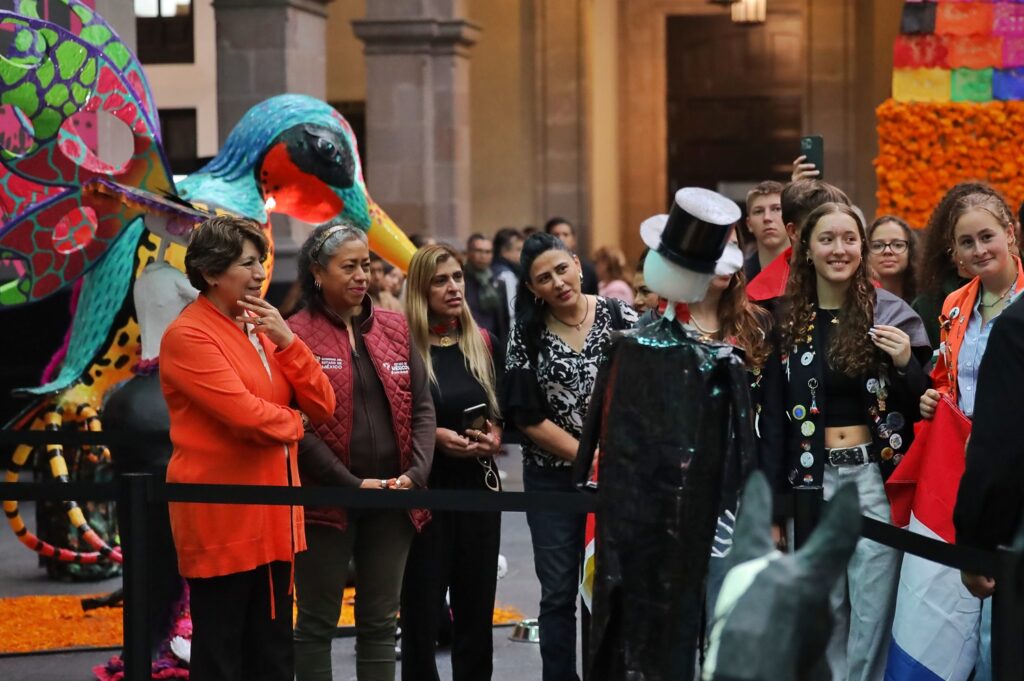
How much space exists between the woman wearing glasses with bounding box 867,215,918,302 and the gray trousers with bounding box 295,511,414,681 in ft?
8.18

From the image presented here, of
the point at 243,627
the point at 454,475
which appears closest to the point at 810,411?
the point at 454,475

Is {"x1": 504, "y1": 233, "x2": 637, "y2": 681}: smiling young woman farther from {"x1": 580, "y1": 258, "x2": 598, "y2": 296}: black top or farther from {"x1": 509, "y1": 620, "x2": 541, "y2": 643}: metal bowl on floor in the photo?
{"x1": 580, "y1": 258, "x2": 598, "y2": 296}: black top

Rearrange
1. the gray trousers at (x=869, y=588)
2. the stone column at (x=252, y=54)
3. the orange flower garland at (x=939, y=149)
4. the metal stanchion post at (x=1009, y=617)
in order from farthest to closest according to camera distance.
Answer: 1. the stone column at (x=252, y=54)
2. the orange flower garland at (x=939, y=149)
3. the gray trousers at (x=869, y=588)
4. the metal stanchion post at (x=1009, y=617)

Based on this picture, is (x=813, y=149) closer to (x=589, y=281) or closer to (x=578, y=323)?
(x=578, y=323)

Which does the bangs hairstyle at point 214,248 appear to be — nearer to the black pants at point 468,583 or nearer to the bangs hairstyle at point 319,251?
the bangs hairstyle at point 319,251

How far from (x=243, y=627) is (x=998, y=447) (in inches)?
97.9

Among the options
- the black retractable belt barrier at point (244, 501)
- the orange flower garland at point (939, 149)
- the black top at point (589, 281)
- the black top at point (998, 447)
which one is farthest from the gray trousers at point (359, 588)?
the orange flower garland at point (939, 149)

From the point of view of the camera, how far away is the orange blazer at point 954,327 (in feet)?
19.1

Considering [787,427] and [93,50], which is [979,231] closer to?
[787,427]

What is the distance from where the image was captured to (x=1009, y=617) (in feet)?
14.2

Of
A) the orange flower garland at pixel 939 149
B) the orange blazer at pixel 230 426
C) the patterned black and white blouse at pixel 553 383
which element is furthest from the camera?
the orange flower garland at pixel 939 149

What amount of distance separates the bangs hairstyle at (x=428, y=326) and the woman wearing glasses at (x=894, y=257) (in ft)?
6.00

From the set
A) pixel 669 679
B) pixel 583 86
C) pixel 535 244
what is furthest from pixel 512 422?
pixel 583 86

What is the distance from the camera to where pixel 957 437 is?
5.64 m
